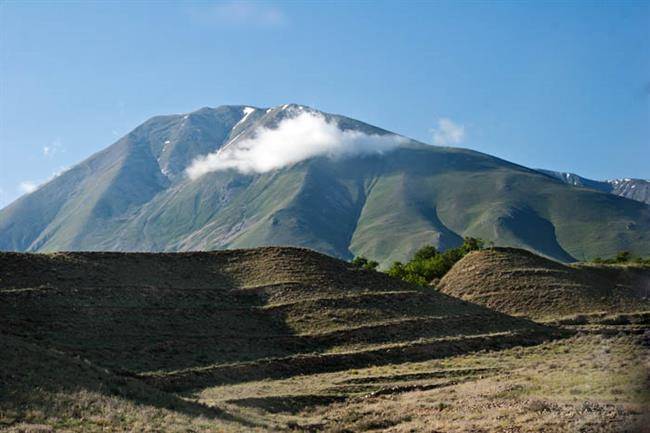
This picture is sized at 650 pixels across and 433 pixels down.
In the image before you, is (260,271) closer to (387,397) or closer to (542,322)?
(542,322)

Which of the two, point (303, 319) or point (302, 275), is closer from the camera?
point (303, 319)

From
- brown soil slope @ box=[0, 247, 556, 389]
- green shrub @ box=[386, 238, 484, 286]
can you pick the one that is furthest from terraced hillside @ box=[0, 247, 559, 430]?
green shrub @ box=[386, 238, 484, 286]

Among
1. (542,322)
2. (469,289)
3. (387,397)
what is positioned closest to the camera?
(387,397)

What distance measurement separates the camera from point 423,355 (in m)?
44.9

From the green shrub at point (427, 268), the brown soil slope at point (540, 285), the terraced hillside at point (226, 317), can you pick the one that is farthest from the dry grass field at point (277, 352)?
the green shrub at point (427, 268)

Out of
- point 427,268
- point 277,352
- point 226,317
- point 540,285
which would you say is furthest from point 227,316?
point 427,268

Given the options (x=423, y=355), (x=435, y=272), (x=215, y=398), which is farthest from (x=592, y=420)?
(x=435, y=272)

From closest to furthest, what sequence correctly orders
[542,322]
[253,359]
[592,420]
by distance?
1. [592,420]
2. [253,359]
3. [542,322]

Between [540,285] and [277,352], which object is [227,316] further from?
[540,285]

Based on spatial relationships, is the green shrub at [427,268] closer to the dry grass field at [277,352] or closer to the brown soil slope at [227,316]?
the dry grass field at [277,352]

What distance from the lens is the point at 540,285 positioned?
64.7 metres

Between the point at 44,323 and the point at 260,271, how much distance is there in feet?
67.4

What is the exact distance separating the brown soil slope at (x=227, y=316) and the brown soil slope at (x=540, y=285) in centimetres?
815

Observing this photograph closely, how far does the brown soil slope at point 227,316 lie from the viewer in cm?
4200
